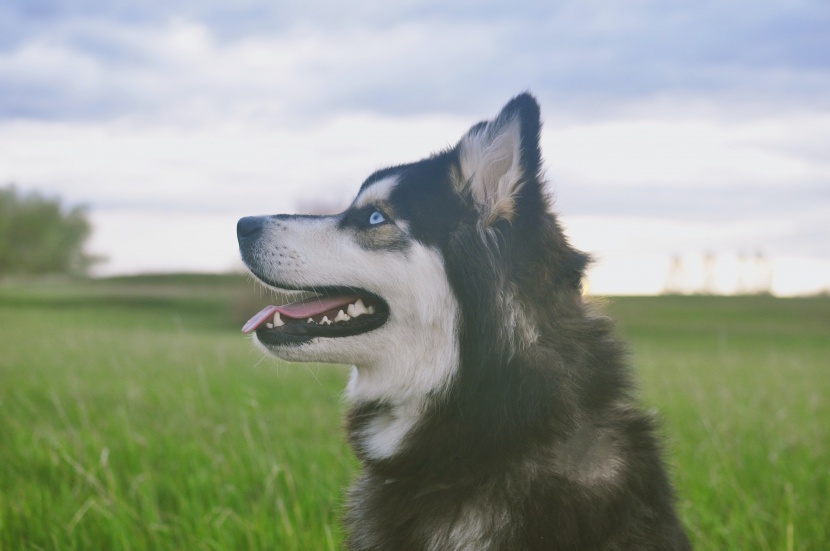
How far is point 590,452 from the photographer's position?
282 cm

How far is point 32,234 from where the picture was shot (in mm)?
57031

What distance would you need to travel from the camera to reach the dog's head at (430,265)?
9.71 ft

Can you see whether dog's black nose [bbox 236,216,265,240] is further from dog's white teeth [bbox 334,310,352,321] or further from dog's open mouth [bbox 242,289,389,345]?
dog's white teeth [bbox 334,310,352,321]

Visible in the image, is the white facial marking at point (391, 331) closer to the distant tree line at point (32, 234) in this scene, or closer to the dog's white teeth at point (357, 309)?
the dog's white teeth at point (357, 309)

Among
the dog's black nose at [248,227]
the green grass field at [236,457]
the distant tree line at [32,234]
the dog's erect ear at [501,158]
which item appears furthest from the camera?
the distant tree line at [32,234]

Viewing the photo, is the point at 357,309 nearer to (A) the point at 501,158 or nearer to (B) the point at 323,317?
(B) the point at 323,317

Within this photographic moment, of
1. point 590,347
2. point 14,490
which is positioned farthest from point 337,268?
point 14,490

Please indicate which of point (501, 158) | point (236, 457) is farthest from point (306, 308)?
point (236, 457)

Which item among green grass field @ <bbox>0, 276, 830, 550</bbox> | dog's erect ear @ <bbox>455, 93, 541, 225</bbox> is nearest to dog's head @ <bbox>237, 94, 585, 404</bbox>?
dog's erect ear @ <bbox>455, 93, 541, 225</bbox>

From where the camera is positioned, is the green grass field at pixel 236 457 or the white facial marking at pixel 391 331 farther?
the green grass field at pixel 236 457

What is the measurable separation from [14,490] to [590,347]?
3.91 meters

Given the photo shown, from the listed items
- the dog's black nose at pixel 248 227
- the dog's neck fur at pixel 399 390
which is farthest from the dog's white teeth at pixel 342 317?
the dog's black nose at pixel 248 227

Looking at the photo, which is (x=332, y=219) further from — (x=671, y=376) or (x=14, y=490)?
(x=671, y=376)

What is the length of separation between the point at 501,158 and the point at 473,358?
932 millimetres
